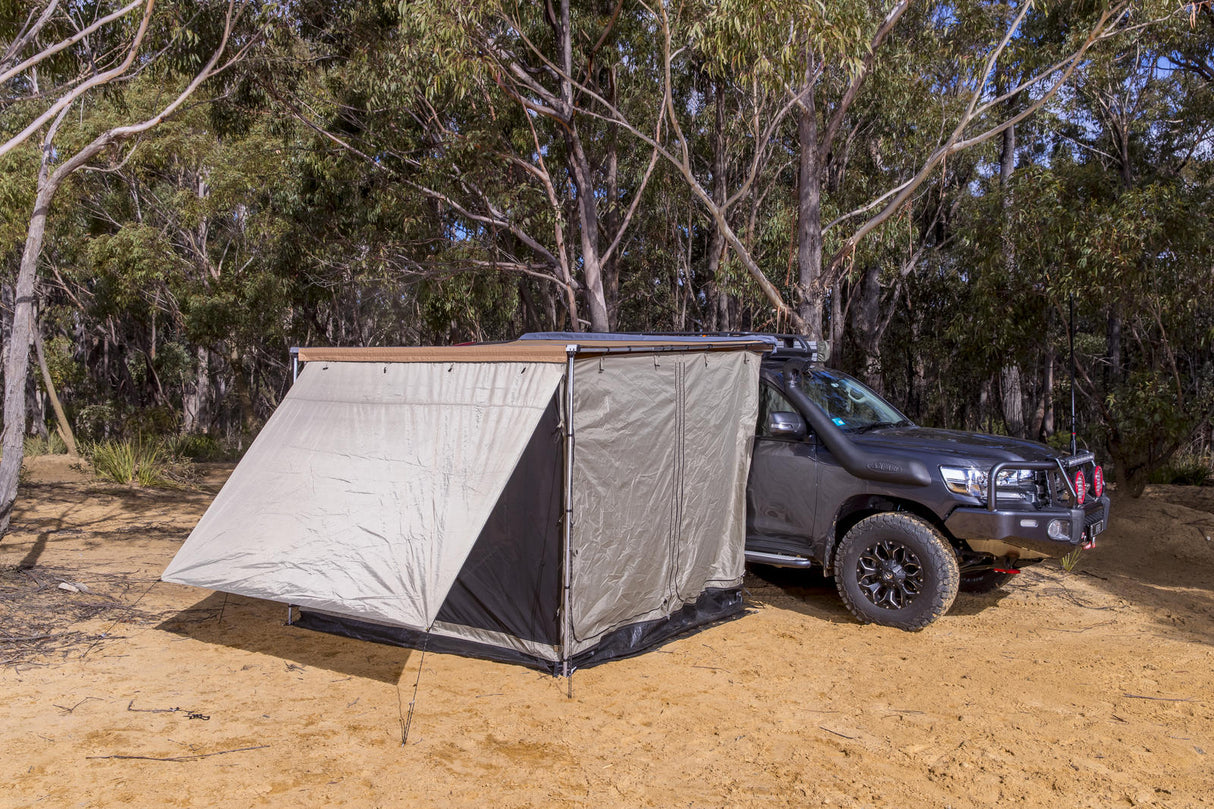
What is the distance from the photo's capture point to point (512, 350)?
5340mm

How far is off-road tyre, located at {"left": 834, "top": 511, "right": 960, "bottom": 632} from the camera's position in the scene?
6215 mm

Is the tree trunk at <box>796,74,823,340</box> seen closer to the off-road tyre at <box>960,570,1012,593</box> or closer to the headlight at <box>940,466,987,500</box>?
the off-road tyre at <box>960,570,1012,593</box>

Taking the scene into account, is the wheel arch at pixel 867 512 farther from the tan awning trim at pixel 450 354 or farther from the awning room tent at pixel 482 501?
the tan awning trim at pixel 450 354

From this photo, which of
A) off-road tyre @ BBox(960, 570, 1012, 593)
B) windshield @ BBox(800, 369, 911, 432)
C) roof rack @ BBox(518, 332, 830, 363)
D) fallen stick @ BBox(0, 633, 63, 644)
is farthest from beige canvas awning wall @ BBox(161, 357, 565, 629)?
off-road tyre @ BBox(960, 570, 1012, 593)

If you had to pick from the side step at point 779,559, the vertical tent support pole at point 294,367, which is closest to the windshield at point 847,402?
the side step at point 779,559

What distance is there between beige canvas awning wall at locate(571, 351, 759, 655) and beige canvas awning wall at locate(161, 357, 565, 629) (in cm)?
49

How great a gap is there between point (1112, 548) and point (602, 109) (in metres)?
10.0

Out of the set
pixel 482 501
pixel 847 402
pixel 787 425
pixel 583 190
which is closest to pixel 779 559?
pixel 787 425

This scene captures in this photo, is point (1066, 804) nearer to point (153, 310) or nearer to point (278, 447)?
point (278, 447)

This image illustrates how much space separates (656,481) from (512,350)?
1.37 meters

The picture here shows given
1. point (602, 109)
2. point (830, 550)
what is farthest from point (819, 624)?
point (602, 109)

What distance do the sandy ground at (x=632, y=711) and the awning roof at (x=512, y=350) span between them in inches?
74.7

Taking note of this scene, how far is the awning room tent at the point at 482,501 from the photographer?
17.1 feet

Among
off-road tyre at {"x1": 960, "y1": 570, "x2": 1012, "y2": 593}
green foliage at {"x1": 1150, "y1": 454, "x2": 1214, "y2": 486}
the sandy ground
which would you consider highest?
green foliage at {"x1": 1150, "y1": 454, "x2": 1214, "y2": 486}
